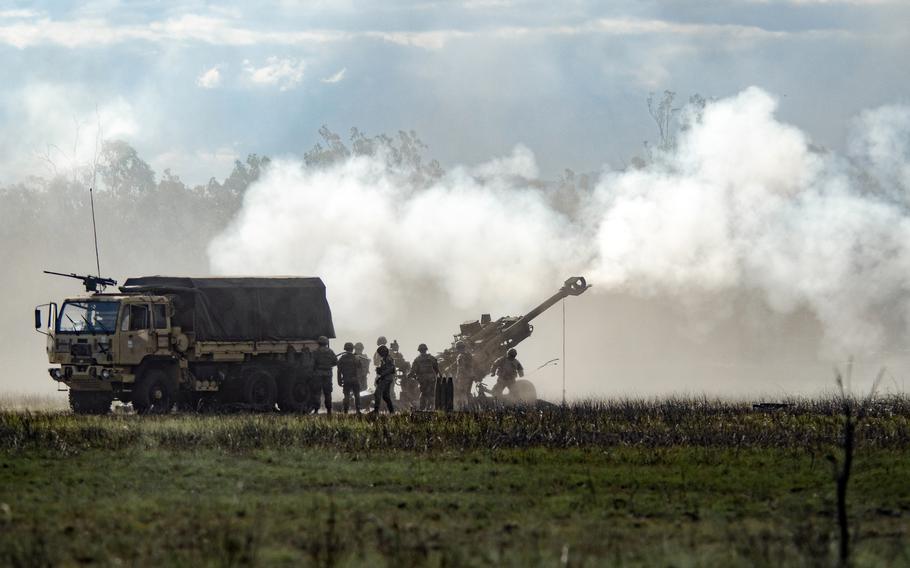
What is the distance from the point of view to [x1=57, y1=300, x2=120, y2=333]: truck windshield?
116 feet

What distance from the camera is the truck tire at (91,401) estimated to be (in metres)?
35.8

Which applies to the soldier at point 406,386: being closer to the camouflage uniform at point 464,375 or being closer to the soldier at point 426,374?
the camouflage uniform at point 464,375

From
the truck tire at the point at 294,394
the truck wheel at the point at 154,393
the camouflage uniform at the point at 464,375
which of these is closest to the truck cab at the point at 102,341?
the truck wheel at the point at 154,393

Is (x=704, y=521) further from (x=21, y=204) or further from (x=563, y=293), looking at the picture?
(x=21, y=204)

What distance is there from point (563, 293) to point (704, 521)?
2739 cm

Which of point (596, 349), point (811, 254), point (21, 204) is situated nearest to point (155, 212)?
point (21, 204)

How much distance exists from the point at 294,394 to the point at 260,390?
0.99 metres

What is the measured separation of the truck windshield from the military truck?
0.08ft

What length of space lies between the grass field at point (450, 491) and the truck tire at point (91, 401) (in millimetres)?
4777

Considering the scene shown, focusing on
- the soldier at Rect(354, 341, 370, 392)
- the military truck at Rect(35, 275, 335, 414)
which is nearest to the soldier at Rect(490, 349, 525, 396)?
the soldier at Rect(354, 341, 370, 392)

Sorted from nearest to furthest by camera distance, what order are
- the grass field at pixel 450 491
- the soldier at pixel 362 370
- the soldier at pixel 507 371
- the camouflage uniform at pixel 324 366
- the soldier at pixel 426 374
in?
1. the grass field at pixel 450 491
2. the camouflage uniform at pixel 324 366
3. the soldier at pixel 426 374
4. the soldier at pixel 362 370
5. the soldier at pixel 507 371

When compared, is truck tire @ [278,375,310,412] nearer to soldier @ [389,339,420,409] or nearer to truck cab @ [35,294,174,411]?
truck cab @ [35,294,174,411]

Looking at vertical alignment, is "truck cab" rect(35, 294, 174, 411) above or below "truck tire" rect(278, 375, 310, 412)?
above

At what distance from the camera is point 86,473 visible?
821 inches
